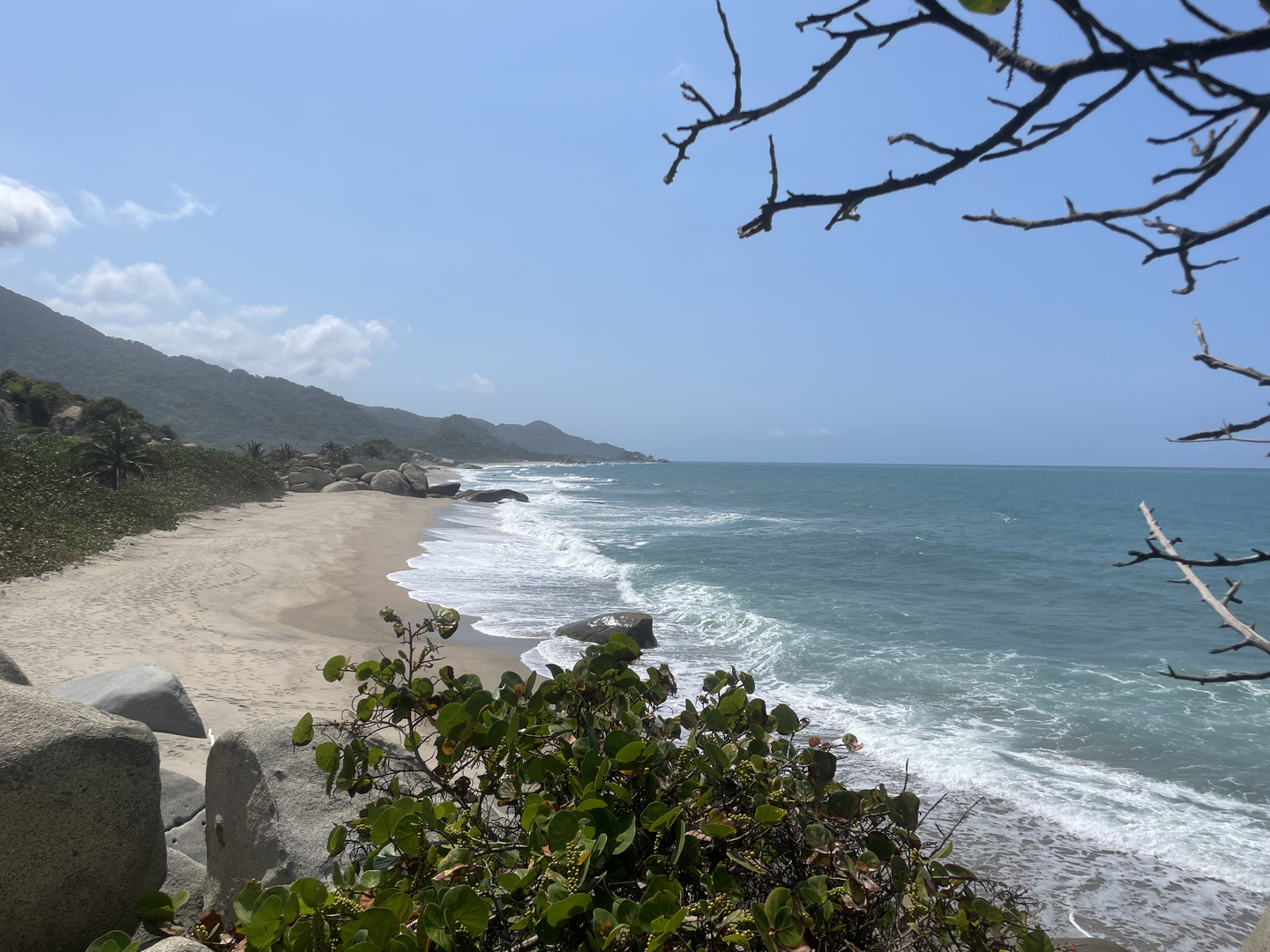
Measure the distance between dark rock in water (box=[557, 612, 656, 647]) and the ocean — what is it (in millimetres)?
497

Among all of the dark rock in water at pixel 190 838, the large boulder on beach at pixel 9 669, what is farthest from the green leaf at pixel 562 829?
the large boulder on beach at pixel 9 669

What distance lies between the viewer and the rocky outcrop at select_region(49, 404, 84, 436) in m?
36.1

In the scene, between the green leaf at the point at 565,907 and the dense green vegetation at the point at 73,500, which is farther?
the dense green vegetation at the point at 73,500

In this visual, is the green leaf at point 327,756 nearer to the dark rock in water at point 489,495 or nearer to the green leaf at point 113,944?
the green leaf at point 113,944

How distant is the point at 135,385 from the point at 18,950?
159 metres

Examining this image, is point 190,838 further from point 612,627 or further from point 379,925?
point 612,627

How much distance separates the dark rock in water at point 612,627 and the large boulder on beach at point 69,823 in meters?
9.94

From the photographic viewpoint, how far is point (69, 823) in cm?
239

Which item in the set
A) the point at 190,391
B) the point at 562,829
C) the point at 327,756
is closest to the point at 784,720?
the point at 562,829

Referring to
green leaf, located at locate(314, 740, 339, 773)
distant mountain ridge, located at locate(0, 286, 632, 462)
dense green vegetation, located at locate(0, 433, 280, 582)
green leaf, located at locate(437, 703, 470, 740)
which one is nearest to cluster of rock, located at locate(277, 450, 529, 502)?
dense green vegetation, located at locate(0, 433, 280, 582)

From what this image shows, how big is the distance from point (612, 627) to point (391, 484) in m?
34.0

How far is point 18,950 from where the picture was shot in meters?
2.29

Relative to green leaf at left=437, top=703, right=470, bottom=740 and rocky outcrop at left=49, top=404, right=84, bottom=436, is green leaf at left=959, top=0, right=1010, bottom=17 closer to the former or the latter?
green leaf at left=437, top=703, right=470, bottom=740

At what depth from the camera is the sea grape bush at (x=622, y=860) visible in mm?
1136
